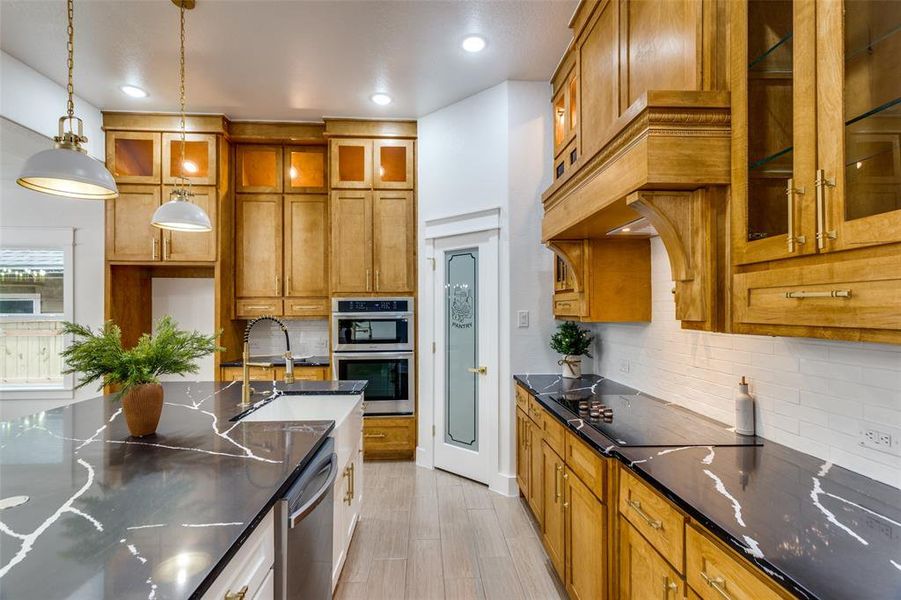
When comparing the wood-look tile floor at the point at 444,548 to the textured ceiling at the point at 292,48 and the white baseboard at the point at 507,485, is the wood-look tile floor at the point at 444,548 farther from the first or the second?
the textured ceiling at the point at 292,48

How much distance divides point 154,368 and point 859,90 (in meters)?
2.28

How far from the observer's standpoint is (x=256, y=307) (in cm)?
423

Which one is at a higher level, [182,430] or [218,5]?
[218,5]

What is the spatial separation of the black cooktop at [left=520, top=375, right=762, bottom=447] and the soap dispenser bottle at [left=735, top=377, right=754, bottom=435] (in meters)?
0.03

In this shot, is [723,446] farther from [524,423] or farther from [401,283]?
[401,283]

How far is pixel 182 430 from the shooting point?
68.2 inches

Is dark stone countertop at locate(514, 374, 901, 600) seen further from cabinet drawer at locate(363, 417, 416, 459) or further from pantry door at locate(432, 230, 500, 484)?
cabinet drawer at locate(363, 417, 416, 459)

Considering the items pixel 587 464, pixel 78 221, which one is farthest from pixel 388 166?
pixel 587 464

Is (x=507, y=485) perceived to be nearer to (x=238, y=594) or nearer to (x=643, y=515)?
(x=643, y=515)

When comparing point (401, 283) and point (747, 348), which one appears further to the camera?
point (401, 283)

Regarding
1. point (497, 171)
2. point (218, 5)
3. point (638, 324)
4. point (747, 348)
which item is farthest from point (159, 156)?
point (747, 348)

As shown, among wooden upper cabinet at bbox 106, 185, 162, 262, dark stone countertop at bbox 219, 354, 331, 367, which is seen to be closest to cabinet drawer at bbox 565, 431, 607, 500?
dark stone countertop at bbox 219, 354, 331, 367

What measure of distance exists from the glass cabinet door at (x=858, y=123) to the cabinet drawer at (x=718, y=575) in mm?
739

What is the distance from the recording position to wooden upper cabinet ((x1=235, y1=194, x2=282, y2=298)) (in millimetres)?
4230
